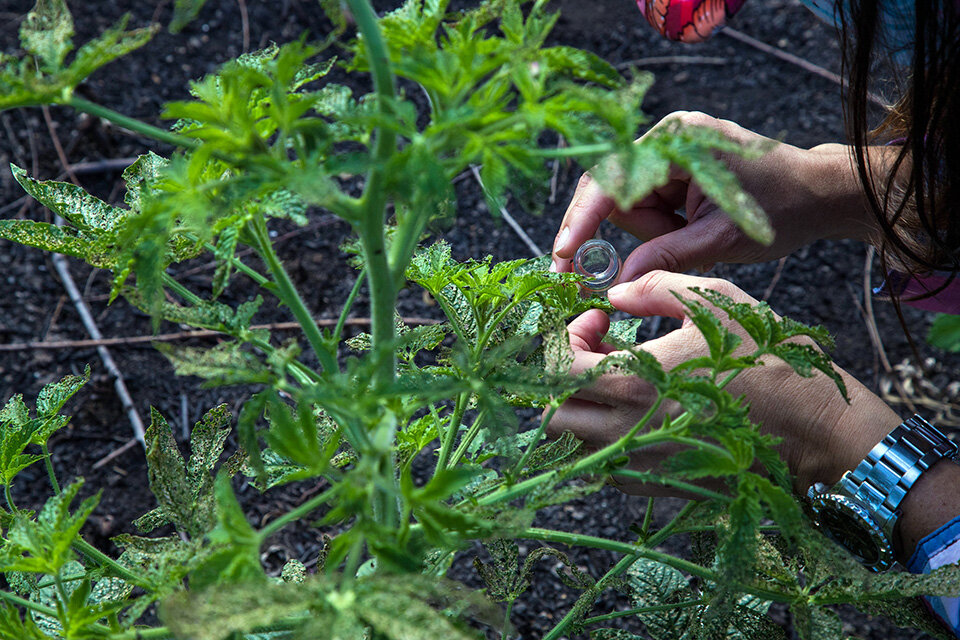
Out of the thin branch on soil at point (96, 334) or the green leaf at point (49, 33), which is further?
the thin branch on soil at point (96, 334)

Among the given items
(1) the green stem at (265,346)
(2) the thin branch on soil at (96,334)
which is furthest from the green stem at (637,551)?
(2) the thin branch on soil at (96,334)

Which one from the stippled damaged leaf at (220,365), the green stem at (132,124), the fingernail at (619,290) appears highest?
the green stem at (132,124)

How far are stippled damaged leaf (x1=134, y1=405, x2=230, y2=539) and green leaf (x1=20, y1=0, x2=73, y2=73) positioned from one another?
0.31 m

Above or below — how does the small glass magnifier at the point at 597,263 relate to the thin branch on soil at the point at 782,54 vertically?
below

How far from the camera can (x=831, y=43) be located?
202 cm

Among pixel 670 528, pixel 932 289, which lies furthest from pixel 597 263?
pixel 932 289

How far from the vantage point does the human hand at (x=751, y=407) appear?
33.8 inches

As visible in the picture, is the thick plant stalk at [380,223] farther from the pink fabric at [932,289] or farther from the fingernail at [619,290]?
the pink fabric at [932,289]

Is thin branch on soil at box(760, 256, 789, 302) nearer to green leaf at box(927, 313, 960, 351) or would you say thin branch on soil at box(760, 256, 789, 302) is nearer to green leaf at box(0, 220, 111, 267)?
green leaf at box(927, 313, 960, 351)

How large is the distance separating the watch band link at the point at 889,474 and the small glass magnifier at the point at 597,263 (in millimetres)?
364

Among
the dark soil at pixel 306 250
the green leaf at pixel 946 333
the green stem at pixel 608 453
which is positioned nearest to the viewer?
the green stem at pixel 608 453

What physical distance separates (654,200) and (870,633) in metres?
0.90

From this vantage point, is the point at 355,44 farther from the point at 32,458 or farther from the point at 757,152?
the point at 32,458

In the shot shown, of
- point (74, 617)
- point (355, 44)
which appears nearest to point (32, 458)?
point (74, 617)
